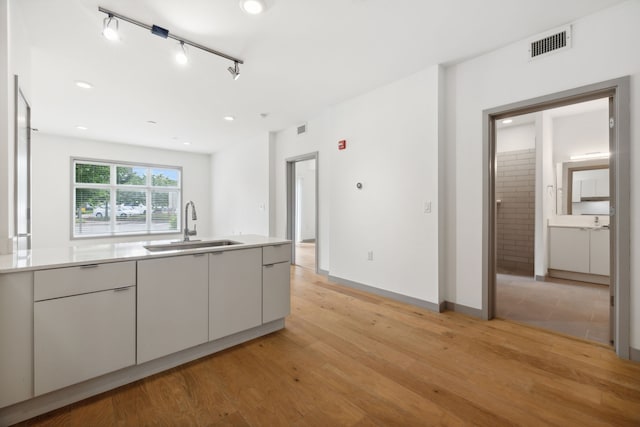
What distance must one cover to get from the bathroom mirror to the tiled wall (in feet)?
1.54

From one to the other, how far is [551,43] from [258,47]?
2.69m

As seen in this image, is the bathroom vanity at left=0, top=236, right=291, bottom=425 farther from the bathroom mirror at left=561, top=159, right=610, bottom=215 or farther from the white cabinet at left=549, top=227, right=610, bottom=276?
the bathroom mirror at left=561, top=159, right=610, bottom=215

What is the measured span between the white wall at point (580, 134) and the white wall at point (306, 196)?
22.1 feet

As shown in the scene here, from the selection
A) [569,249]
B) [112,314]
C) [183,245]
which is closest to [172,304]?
[112,314]

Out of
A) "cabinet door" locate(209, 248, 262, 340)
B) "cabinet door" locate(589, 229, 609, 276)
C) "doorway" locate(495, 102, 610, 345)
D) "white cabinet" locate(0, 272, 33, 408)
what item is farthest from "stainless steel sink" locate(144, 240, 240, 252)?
"cabinet door" locate(589, 229, 609, 276)

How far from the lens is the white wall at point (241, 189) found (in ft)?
19.7

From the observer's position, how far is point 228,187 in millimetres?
7305

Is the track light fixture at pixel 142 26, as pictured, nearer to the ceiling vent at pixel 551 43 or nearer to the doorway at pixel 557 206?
the ceiling vent at pixel 551 43


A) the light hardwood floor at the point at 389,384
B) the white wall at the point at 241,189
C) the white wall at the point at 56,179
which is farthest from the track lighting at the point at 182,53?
the white wall at the point at 56,179

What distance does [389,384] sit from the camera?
187cm

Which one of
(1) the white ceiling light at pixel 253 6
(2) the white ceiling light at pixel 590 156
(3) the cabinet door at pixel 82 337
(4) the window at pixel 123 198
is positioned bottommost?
(3) the cabinet door at pixel 82 337

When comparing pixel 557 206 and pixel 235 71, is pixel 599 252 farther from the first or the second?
pixel 235 71

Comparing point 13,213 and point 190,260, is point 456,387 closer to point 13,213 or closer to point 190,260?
point 190,260

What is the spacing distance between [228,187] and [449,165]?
18.6 ft
